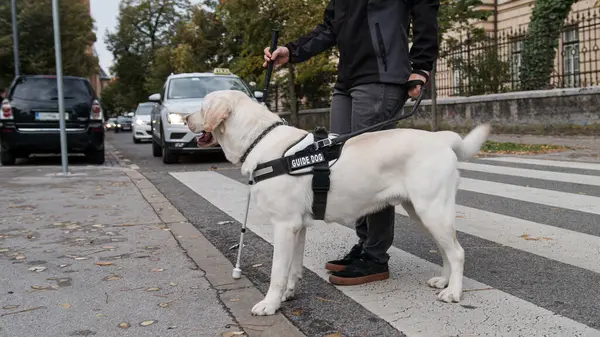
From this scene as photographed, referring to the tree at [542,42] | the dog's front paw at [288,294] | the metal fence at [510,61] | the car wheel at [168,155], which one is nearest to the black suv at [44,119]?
Answer: the car wheel at [168,155]

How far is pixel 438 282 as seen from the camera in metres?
3.58

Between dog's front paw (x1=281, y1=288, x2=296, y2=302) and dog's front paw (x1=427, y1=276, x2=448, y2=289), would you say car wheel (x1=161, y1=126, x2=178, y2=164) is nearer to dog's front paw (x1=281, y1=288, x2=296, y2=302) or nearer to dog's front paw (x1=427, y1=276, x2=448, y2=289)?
dog's front paw (x1=281, y1=288, x2=296, y2=302)

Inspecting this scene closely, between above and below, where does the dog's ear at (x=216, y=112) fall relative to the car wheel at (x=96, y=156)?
above

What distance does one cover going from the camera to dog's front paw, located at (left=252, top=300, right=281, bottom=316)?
3.18m

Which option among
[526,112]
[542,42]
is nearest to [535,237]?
[526,112]

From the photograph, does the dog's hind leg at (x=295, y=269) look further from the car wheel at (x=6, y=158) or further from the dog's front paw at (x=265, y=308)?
the car wheel at (x=6, y=158)

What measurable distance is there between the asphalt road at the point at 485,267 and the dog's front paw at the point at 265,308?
0.11m

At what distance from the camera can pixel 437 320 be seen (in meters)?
3.02

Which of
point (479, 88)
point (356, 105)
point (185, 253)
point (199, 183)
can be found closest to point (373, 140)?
point (356, 105)

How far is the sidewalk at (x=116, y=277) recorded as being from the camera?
311cm

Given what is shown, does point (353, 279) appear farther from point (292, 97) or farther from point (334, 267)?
point (292, 97)

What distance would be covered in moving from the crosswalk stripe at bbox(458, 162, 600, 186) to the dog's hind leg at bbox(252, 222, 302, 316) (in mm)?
4680

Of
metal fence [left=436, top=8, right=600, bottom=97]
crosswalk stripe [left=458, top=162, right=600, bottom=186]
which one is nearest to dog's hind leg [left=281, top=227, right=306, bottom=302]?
crosswalk stripe [left=458, top=162, right=600, bottom=186]

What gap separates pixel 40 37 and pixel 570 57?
25235mm
